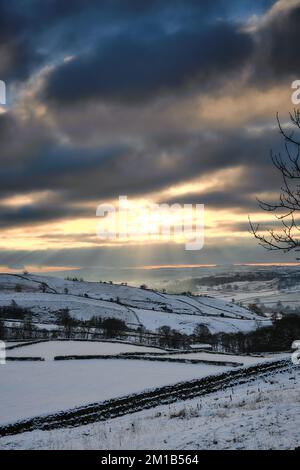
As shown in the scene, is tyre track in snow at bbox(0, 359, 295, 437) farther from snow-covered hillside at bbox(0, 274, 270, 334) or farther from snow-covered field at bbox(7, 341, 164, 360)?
snow-covered hillside at bbox(0, 274, 270, 334)

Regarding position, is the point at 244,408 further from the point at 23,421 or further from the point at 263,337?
the point at 263,337

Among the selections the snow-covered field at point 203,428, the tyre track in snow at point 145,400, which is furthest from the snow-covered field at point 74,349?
the snow-covered field at point 203,428

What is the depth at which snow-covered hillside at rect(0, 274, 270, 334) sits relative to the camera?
10250cm

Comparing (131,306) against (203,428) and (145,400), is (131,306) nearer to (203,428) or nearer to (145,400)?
(145,400)

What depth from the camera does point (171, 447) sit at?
404 inches

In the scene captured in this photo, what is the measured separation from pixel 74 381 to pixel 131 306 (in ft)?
316

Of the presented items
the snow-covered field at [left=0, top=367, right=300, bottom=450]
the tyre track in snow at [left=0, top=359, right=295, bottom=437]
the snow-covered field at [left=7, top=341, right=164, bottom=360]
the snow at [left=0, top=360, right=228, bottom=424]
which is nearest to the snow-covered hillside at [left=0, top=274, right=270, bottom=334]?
the snow-covered field at [left=7, top=341, right=164, bottom=360]

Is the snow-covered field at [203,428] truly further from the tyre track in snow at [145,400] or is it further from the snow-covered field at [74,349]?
the snow-covered field at [74,349]

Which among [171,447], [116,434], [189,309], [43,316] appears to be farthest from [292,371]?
[189,309]

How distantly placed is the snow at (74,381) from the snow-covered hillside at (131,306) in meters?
65.6

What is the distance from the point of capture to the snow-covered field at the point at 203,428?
10180mm

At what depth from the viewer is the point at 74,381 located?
995 inches

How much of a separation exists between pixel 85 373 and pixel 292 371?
1342cm

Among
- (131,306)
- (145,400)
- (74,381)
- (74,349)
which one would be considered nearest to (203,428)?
(145,400)
